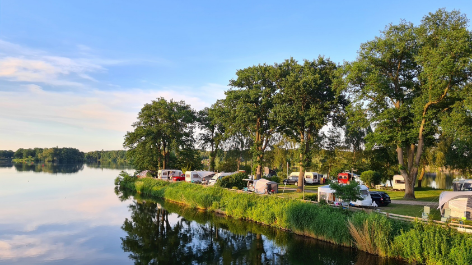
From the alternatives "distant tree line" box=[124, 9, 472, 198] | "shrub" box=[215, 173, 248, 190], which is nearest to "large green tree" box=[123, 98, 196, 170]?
"distant tree line" box=[124, 9, 472, 198]

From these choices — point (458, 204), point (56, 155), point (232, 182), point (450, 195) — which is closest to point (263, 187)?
point (232, 182)

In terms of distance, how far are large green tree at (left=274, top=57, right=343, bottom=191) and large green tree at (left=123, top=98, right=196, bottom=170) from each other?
983 inches

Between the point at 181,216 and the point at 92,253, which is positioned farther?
the point at 181,216

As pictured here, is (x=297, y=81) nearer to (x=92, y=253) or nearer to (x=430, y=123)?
(x=430, y=123)

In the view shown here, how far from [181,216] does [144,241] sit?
357 inches

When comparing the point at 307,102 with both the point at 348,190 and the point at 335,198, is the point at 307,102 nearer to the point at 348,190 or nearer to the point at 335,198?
the point at 335,198

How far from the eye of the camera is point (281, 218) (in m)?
24.0

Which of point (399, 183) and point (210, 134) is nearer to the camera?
point (399, 183)

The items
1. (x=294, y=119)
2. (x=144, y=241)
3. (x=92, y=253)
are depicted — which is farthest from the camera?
(x=294, y=119)

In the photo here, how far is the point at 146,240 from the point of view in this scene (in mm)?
22312

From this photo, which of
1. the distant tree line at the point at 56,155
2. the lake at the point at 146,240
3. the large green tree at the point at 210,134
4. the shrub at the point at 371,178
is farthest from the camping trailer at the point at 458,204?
the distant tree line at the point at 56,155

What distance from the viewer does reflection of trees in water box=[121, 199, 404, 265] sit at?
17.6 meters

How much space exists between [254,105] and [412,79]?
64.0 ft

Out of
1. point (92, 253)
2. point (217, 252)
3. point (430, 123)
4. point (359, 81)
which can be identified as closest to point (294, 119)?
point (359, 81)
